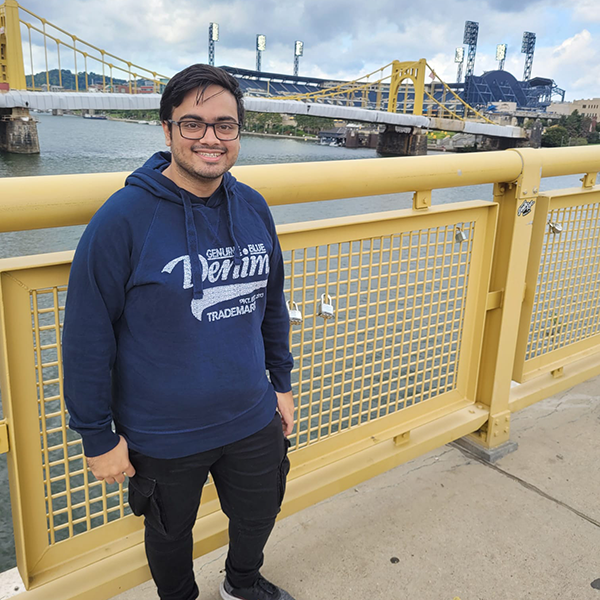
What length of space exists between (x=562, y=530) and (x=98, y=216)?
156 centimetres

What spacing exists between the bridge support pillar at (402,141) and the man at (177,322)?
38.9 meters

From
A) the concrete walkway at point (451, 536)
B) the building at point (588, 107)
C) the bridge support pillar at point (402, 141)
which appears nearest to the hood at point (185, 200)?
the concrete walkway at point (451, 536)

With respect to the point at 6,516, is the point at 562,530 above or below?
above

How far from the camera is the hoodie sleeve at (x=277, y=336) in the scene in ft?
4.27

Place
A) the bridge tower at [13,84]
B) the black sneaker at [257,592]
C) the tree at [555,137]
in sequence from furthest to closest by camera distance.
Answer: the tree at [555,137]
the bridge tower at [13,84]
the black sneaker at [257,592]

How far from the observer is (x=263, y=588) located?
143cm

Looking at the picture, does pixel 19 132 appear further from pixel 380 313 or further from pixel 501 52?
pixel 501 52

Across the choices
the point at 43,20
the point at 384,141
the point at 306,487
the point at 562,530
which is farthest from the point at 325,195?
the point at 384,141

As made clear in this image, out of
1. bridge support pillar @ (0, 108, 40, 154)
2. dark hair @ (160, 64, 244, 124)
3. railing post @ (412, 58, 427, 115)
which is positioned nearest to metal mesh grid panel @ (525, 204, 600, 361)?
dark hair @ (160, 64, 244, 124)

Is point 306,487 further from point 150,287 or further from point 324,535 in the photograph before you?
point 150,287

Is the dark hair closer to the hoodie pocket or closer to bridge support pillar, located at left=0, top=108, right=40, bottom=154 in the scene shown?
the hoodie pocket

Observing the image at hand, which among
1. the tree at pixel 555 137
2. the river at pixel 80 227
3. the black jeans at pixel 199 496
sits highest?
the tree at pixel 555 137

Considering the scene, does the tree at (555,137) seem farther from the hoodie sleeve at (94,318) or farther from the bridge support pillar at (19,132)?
the hoodie sleeve at (94,318)

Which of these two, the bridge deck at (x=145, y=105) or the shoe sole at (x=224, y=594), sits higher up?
the bridge deck at (x=145, y=105)
